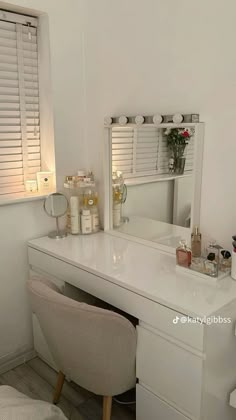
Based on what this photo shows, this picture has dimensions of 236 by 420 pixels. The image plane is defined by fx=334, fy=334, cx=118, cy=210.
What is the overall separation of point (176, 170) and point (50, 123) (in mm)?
766

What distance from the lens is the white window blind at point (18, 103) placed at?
1.74 m

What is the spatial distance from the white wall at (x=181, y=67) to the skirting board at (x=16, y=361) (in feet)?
4.13

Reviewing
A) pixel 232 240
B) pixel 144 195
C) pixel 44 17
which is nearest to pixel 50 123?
pixel 44 17

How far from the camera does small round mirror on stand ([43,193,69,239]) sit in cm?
182

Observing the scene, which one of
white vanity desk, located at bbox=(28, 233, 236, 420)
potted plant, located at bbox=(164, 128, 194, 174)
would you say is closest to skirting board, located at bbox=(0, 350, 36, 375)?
white vanity desk, located at bbox=(28, 233, 236, 420)

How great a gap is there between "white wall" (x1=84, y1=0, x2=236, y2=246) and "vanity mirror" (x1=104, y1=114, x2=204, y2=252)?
0.06m

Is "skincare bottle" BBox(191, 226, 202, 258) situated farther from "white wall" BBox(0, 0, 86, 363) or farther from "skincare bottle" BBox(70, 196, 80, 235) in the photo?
"white wall" BBox(0, 0, 86, 363)

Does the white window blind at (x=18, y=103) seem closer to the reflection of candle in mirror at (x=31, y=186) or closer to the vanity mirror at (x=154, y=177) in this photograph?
the reflection of candle in mirror at (x=31, y=186)

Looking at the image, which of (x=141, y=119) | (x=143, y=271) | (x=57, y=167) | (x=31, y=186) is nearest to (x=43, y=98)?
(x=57, y=167)

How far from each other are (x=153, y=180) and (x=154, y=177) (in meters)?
Answer: 0.02

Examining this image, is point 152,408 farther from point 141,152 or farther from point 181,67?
point 181,67

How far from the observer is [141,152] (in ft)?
5.62

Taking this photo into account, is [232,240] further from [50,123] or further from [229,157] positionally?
[50,123]

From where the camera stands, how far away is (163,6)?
1491 millimetres
